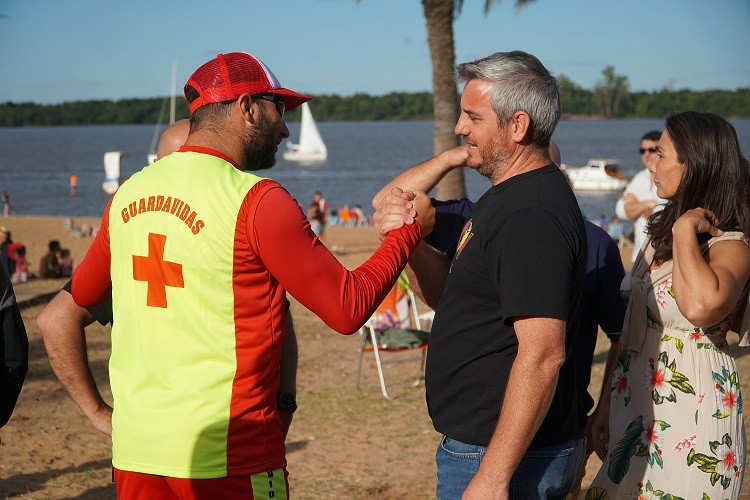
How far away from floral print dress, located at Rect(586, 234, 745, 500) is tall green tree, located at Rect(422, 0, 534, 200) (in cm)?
847

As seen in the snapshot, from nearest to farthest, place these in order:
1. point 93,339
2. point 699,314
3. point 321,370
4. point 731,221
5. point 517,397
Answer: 1. point 517,397
2. point 699,314
3. point 731,221
4. point 321,370
5. point 93,339

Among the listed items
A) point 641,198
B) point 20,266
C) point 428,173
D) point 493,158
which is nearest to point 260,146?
point 493,158

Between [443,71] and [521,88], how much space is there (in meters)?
9.60

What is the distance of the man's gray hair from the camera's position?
8.36 feet

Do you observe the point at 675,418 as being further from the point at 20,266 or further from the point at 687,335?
the point at 20,266

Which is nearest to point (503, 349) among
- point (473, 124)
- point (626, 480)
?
point (473, 124)

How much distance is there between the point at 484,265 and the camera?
2539 mm

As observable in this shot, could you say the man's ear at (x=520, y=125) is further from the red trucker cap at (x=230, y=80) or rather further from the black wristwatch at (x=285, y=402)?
the black wristwatch at (x=285, y=402)

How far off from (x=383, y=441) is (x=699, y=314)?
3930 mm

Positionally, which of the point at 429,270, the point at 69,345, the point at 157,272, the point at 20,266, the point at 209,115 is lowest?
the point at 20,266

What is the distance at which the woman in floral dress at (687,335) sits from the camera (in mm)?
3033

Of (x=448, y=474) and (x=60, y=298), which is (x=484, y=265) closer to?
(x=448, y=474)

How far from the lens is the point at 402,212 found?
8.93 ft

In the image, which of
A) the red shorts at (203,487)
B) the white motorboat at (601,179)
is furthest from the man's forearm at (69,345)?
the white motorboat at (601,179)
